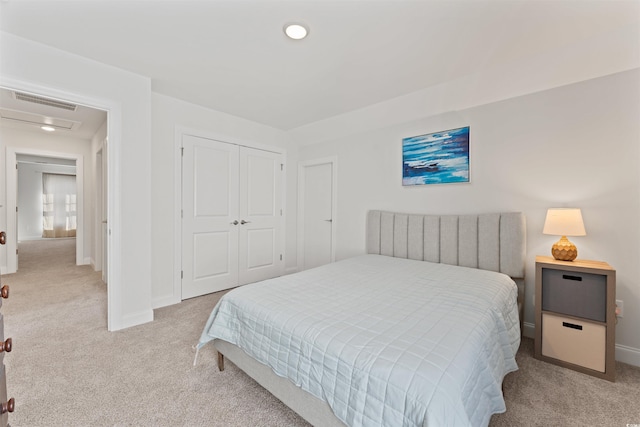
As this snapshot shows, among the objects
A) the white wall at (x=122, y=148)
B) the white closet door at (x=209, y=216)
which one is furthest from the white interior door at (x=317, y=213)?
the white wall at (x=122, y=148)

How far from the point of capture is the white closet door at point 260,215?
3.86 m

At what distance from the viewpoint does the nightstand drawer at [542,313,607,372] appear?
1808 mm

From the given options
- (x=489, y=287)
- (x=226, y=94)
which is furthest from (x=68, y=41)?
(x=489, y=287)

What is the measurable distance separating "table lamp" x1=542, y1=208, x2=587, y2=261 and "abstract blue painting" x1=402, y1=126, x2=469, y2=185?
856 mm

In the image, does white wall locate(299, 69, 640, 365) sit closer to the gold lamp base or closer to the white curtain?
the gold lamp base

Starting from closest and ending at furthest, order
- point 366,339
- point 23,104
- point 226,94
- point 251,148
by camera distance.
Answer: point 366,339 → point 226,94 → point 23,104 → point 251,148

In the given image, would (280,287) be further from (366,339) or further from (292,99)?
(292,99)

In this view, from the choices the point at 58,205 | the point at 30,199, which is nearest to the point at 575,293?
the point at 58,205

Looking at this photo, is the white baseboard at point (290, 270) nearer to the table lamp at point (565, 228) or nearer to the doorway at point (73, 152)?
the doorway at point (73, 152)

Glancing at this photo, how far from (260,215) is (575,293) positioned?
11.8 ft

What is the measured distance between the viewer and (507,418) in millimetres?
1441

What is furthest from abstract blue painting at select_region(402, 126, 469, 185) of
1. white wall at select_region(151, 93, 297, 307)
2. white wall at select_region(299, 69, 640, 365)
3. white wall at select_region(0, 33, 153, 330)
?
white wall at select_region(0, 33, 153, 330)

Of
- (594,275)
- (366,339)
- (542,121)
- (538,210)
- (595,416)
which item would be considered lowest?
(595,416)

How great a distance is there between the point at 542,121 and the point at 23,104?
5.79 meters
